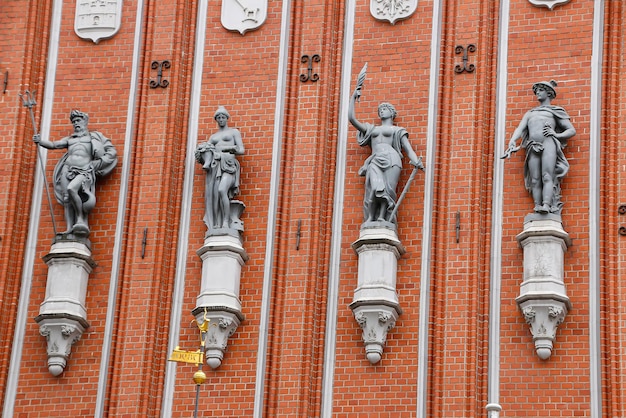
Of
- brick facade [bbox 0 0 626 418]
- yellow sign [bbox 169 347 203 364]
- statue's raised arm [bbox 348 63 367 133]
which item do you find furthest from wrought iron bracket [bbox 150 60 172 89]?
yellow sign [bbox 169 347 203 364]

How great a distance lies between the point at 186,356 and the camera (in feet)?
65.9

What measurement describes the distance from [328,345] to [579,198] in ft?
10.8

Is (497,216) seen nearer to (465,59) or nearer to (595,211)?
(595,211)

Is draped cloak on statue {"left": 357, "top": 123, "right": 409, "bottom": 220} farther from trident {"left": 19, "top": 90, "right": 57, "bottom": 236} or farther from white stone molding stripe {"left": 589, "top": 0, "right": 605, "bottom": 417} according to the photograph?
trident {"left": 19, "top": 90, "right": 57, "bottom": 236}

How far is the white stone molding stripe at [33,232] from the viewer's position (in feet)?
71.8

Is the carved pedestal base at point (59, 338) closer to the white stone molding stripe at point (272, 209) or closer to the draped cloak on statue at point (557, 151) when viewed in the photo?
the white stone molding stripe at point (272, 209)

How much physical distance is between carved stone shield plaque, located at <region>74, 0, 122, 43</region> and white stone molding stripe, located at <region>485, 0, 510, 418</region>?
4780 millimetres

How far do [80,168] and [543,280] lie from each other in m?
5.61

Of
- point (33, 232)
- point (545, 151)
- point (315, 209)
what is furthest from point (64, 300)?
point (545, 151)

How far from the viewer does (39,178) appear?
22922 mm

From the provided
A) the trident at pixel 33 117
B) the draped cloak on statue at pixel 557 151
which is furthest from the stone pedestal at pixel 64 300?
the draped cloak on statue at pixel 557 151

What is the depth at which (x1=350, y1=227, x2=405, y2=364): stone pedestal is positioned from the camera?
2119cm

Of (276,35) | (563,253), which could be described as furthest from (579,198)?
(276,35)

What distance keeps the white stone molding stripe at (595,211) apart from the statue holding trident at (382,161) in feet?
6.46
